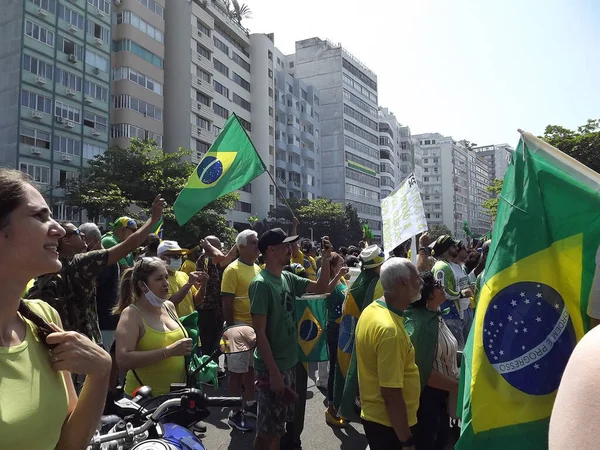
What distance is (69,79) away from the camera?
1369 inches

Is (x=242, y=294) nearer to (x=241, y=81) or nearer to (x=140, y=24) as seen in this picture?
(x=140, y=24)

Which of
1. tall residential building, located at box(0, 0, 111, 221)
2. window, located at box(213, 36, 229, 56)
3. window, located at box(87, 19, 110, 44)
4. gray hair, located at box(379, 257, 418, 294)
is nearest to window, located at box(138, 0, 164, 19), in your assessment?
tall residential building, located at box(0, 0, 111, 221)

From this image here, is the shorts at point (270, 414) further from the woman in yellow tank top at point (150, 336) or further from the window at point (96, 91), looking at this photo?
the window at point (96, 91)

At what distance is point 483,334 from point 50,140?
36.5 metres

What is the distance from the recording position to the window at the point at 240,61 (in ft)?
179

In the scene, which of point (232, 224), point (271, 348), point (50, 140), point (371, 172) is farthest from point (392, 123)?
point (271, 348)

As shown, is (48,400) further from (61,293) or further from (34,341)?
(61,293)

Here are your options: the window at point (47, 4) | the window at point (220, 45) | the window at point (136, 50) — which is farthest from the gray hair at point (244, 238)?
the window at point (220, 45)

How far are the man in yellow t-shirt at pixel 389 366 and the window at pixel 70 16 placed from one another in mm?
38682

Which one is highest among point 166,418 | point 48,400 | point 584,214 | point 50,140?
point 50,140

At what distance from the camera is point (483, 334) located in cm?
213

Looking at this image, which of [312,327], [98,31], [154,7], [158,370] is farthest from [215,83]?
[158,370]

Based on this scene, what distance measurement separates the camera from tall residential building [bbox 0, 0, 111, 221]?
104ft

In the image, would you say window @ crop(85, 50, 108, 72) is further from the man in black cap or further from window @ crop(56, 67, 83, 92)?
the man in black cap
